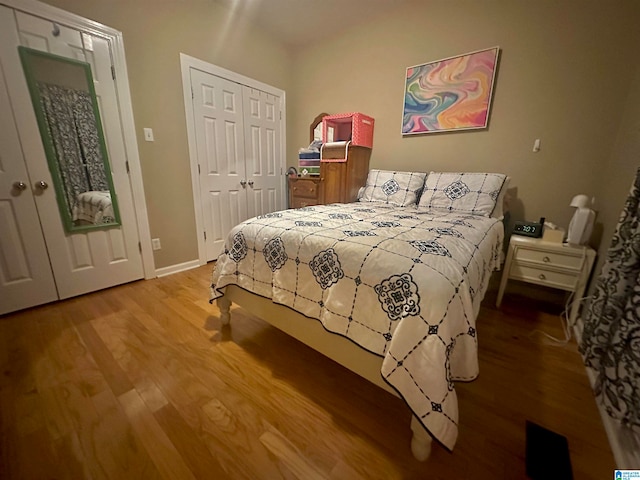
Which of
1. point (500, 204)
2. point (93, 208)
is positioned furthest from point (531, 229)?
point (93, 208)

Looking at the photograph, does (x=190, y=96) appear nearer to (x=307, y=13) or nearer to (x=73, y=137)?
(x=73, y=137)

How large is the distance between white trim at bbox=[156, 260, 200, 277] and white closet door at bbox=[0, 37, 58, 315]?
745 mm

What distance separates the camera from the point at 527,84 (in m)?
1.96

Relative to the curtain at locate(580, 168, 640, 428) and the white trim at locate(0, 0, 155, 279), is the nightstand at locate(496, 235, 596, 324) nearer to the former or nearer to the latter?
the curtain at locate(580, 168, 640, 428)

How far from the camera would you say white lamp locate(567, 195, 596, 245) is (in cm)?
161

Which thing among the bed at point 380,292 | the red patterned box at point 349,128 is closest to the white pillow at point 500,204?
the bed at point 380,292

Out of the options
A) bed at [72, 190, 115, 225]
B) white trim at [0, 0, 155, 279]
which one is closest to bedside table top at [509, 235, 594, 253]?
white trim at [0, 0, 155, 279]

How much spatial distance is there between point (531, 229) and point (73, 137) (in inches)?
139

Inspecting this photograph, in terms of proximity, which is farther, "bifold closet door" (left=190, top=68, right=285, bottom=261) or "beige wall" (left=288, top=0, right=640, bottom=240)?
"bifold closet door" (left=190, top=68, right=285, bottom=261)

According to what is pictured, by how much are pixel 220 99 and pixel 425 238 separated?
2.60 meters

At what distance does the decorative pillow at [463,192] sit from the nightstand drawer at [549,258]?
0.36 meters

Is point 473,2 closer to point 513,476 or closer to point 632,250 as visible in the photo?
point 632,250

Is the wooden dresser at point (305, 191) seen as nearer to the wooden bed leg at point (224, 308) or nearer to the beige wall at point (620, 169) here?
the wooden bed leg at point (224, 308)

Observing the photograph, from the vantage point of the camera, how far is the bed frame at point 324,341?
2.89ft
